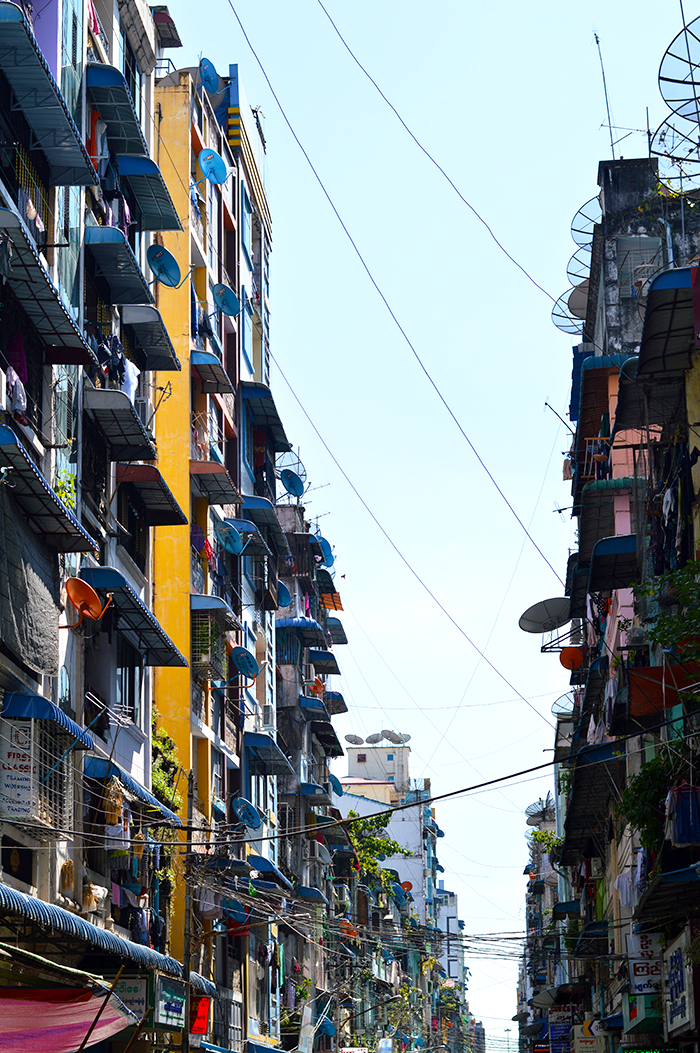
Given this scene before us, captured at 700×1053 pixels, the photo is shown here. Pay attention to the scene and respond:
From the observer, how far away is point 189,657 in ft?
105

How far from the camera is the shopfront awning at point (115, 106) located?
72.9 ft

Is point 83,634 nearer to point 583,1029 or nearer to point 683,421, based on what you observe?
point 683,421

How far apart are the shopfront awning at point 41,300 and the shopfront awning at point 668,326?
7.81 m

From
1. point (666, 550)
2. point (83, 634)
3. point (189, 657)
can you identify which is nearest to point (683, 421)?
point (666, 550)

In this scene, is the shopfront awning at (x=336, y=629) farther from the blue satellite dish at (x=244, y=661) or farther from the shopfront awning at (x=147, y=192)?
the shopfront awning at (x=147, y=192)

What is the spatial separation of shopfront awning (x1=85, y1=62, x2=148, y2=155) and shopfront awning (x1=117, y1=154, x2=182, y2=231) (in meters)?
0.25

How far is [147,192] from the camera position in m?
25.9

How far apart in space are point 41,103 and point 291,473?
2795 cm

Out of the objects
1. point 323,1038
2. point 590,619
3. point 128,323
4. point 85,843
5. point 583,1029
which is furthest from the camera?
point 323,1038

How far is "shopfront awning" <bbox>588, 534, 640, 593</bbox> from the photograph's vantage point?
89.1ft

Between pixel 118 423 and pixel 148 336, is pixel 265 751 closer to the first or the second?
pixel 148 336

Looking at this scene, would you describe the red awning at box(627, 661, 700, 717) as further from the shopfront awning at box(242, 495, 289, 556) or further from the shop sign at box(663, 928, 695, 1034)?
the shopfront awning at box(242, 495, 289, 556)

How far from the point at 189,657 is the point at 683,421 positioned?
14.7 meters

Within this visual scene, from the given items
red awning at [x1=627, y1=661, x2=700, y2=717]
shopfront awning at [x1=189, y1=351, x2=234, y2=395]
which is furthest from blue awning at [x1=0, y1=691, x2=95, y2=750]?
shopfront awning at [x1=189, y1=351, x2=234, y2=395]
